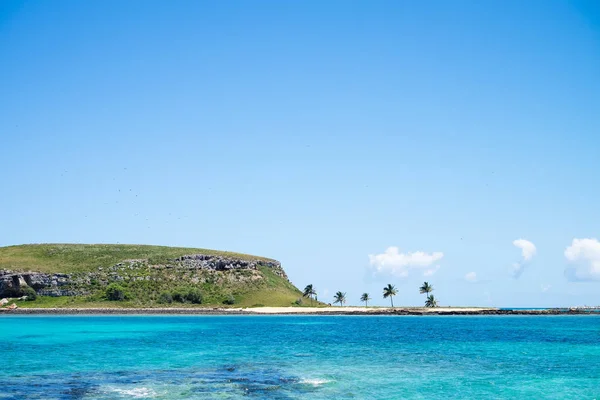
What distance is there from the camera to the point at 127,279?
175 metres

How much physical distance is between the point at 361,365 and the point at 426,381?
9844mm

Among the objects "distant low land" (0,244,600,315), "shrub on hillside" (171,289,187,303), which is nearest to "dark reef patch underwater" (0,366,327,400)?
"distant low land" (0,244,600,315)

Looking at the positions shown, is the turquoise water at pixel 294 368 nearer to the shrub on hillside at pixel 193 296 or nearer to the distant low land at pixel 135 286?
the distant low land at pixel 135 286

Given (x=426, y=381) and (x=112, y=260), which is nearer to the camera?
(x=426, y=381)

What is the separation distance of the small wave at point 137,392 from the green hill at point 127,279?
13021 centimetres

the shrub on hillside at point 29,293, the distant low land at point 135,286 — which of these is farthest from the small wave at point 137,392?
the shrub on hillside at point 29,293

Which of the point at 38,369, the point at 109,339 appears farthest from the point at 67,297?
the point at 38,369

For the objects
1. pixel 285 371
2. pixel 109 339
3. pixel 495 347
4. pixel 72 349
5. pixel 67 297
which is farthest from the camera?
pixel 67 297

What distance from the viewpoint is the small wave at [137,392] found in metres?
34.2

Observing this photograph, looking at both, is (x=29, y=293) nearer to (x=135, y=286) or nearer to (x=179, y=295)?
(x=135, y=286)

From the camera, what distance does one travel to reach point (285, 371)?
4531 cm

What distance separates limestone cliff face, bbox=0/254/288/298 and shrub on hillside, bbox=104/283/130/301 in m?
6.38

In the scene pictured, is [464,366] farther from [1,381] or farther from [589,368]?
[1,381]

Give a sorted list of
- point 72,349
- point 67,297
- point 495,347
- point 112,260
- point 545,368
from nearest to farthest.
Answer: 1. point 545,368
2. point 72,349
3. point 495,347
4. point 67,297
5. point 112,260
